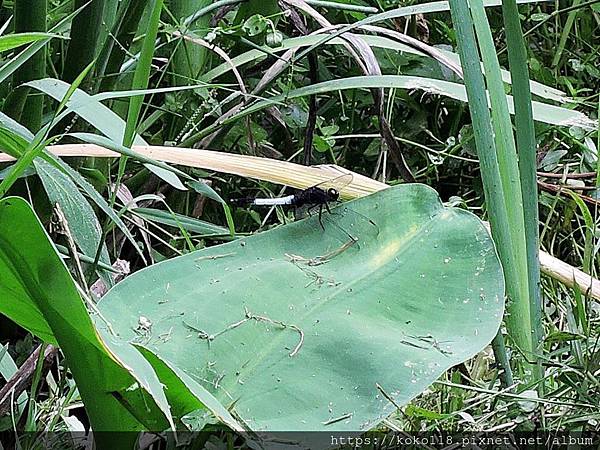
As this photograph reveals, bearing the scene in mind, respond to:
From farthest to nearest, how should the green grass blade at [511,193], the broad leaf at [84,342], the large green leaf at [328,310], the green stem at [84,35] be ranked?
the green stem at [84,35]
the green grass blade at [511,193]
the large green leaf at [328,310]
the broad leaf at [84,342]

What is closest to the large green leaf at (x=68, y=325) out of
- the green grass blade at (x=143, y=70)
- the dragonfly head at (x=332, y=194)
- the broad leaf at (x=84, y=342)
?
the broad leaf at (x=84, y=342)

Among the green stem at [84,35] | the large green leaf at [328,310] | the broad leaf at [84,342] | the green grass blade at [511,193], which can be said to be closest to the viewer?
the broad leaf at [84,342]

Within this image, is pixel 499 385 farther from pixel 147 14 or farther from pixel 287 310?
pixel 147 14

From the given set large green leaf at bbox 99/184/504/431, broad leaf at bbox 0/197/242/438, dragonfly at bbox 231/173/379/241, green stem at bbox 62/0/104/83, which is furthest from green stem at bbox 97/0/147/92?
broad leaf at bbox 0/197/242/438

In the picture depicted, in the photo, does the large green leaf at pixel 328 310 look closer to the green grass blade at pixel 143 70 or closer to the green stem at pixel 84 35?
the green grass blade at pixel 143 70

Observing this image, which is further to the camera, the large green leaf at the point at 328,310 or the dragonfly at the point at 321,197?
the dragonfly at the point at 321,197

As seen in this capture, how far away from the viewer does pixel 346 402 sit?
20.4 inches

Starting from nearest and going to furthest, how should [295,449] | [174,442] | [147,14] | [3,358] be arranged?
[295,449], [174,442], [3,358], [147,14]

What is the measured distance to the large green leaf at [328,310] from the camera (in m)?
0.53

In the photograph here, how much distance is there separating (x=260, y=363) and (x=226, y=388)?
4 cm

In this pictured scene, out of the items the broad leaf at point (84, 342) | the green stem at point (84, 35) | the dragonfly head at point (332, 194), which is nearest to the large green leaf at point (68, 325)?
the broad leaf at point (84, 342)

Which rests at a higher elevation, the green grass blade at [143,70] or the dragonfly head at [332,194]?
the green grass blade at [143,70]

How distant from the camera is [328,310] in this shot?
61cm

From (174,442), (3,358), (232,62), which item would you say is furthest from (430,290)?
(232,62)
